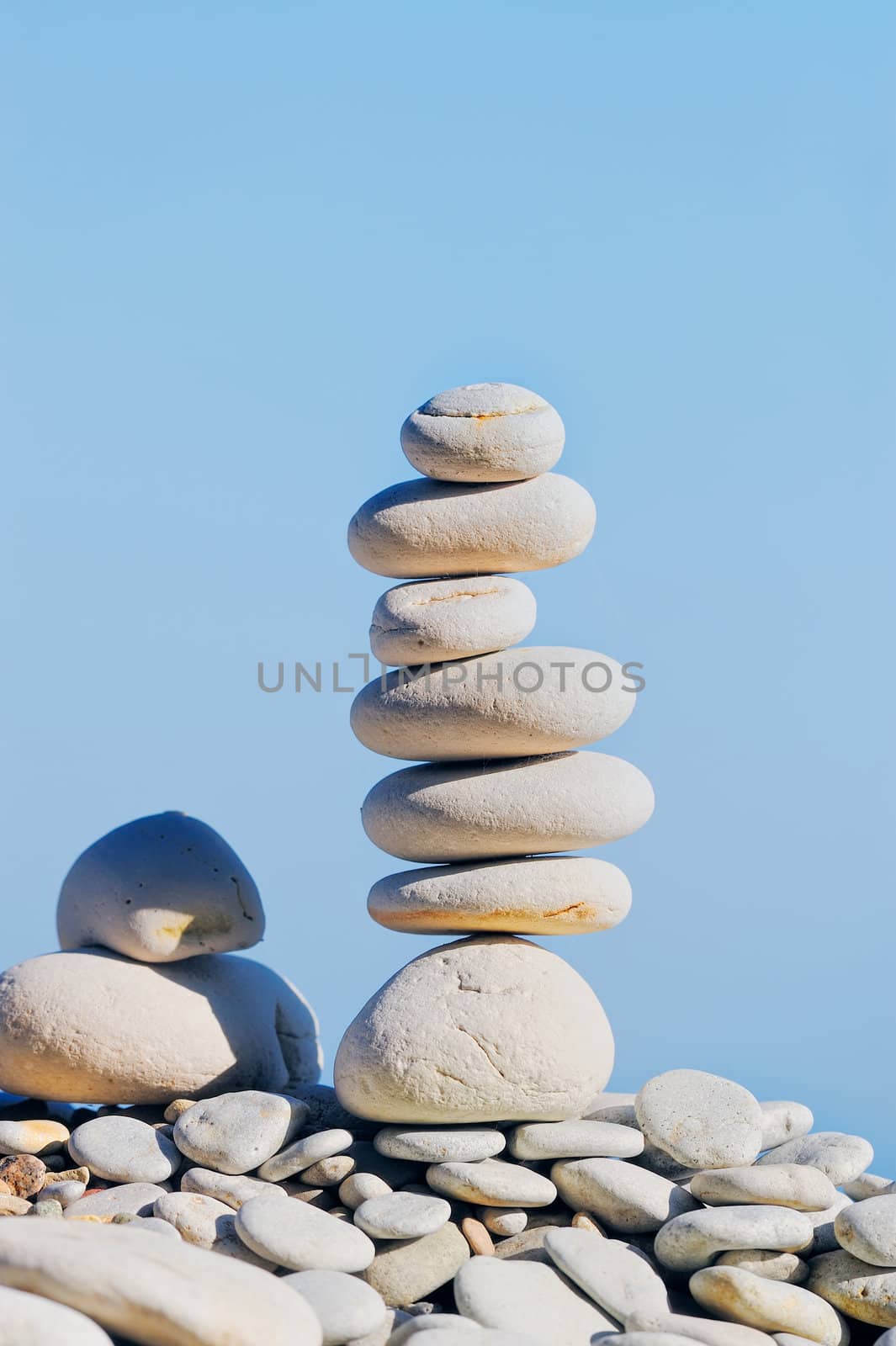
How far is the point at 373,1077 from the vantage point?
20.7 feet

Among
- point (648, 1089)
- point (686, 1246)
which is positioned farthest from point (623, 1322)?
point (648, 1089)

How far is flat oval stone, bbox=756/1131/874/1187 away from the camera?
6.43 metres

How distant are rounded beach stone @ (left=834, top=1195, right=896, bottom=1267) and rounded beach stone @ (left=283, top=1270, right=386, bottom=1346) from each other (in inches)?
68.5

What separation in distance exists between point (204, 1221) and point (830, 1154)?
2551mm

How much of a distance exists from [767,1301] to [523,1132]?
4.07 ft

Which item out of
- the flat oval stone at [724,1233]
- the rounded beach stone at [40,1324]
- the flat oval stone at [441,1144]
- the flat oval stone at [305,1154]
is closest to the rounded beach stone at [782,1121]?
the flat oval stone at [724,1233]

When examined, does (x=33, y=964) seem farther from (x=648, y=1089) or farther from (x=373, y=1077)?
(x=648, y=1089)

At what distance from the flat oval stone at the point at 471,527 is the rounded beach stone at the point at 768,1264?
2930 millimetres

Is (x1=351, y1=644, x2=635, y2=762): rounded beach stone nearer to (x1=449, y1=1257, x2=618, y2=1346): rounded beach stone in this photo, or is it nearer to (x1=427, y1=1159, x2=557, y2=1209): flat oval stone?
(x1=427, y1=1159, x2=557, y2=1209): flat oval stone

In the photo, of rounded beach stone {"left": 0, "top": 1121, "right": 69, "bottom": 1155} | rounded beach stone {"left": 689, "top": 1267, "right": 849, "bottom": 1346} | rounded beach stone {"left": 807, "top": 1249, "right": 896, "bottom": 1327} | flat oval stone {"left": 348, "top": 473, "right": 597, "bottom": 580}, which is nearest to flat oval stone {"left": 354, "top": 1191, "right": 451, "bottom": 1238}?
rounded beach stone {"left": 689, "top": 1267, "right": 849, "bottom": 1346}

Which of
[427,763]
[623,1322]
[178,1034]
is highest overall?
[427,763]

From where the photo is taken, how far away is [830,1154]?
6492 mm

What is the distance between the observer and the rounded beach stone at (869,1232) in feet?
18.4

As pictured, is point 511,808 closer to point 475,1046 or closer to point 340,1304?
point 475,1046
